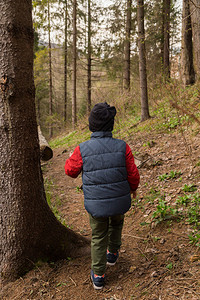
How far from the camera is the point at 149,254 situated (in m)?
2.96

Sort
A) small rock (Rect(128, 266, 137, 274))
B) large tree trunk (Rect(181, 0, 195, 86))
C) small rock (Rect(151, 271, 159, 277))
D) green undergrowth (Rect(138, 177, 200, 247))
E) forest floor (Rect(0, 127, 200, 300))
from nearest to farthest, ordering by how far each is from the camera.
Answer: forest floor (Rect(0, 127, 200, 300)) → small rock (Rect(151, 271, 159, 277)) → small rock (Rect(128, 266, 137, 274)) → green undergrowth (Rect(138, 177, 200, 247)) → large tree trunk (Rect(181, 0, 195, 86))

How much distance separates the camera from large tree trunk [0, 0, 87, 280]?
2.44 meters

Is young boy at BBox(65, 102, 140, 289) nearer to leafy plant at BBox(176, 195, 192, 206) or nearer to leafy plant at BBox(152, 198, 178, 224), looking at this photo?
leafy plant at BBox(152, 198, 178, 224)

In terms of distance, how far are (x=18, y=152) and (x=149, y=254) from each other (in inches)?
82.8

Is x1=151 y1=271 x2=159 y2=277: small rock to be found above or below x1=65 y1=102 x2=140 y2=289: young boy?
below

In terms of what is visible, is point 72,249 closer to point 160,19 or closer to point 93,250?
point 93,250

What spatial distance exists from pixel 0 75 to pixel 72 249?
92.5 inches

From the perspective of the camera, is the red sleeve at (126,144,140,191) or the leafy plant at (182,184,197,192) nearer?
the red sleeve at (126,144,140,191)

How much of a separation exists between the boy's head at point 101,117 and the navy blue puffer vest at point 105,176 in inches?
6.1

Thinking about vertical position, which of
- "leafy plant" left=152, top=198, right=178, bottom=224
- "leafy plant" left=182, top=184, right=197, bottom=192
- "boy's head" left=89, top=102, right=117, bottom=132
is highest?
"boy's head" left=89, top=102, right=117, bottom=132

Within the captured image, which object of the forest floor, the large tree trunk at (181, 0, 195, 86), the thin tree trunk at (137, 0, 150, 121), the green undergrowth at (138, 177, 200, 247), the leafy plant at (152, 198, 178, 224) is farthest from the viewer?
the large tree trunk at (181, 0, 195, 86)

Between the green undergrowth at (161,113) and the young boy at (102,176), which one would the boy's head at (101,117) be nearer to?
the young boy at (102,176)

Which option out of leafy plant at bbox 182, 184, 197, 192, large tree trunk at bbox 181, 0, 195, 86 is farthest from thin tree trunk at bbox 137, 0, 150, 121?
leafy plant at bbox 182, 184, 197, 192

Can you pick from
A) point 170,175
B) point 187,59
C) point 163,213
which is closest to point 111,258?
point 163,213
